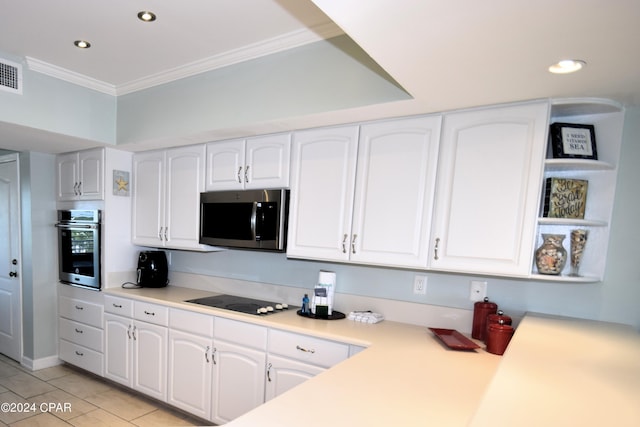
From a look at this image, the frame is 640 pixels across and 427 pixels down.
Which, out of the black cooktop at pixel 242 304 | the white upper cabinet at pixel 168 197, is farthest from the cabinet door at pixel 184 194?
the black cooktop at pixel 242 304

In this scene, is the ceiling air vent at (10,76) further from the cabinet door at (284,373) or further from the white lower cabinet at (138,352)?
the cabinet door at (284,373)

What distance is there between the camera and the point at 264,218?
242 cm

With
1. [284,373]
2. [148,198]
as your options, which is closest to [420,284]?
[284,373]

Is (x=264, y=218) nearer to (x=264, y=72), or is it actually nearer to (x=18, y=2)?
(x=264, y=72)

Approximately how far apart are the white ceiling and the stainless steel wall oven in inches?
50.3

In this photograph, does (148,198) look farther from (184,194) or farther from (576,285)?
(576,285)

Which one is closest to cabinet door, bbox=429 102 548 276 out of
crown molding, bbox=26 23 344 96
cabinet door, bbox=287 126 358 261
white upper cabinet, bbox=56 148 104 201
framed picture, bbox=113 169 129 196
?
cabinet door, bbox=287 126 358 261

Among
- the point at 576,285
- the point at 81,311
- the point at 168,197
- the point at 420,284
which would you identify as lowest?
the point at 81,311

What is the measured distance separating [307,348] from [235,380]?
2.09ft

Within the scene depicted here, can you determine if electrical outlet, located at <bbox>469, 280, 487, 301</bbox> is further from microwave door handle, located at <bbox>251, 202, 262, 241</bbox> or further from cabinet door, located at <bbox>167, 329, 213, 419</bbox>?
cabinet door, located at <bbox>167, 329, 213, 419</bbox>

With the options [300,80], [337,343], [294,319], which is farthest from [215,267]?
[300,80]

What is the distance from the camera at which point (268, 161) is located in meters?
2.46

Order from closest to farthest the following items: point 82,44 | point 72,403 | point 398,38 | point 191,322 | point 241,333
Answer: point 398,38
point 82,44
point 241,333
point 191,322
point 72,403

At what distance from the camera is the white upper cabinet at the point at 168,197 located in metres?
2.84
